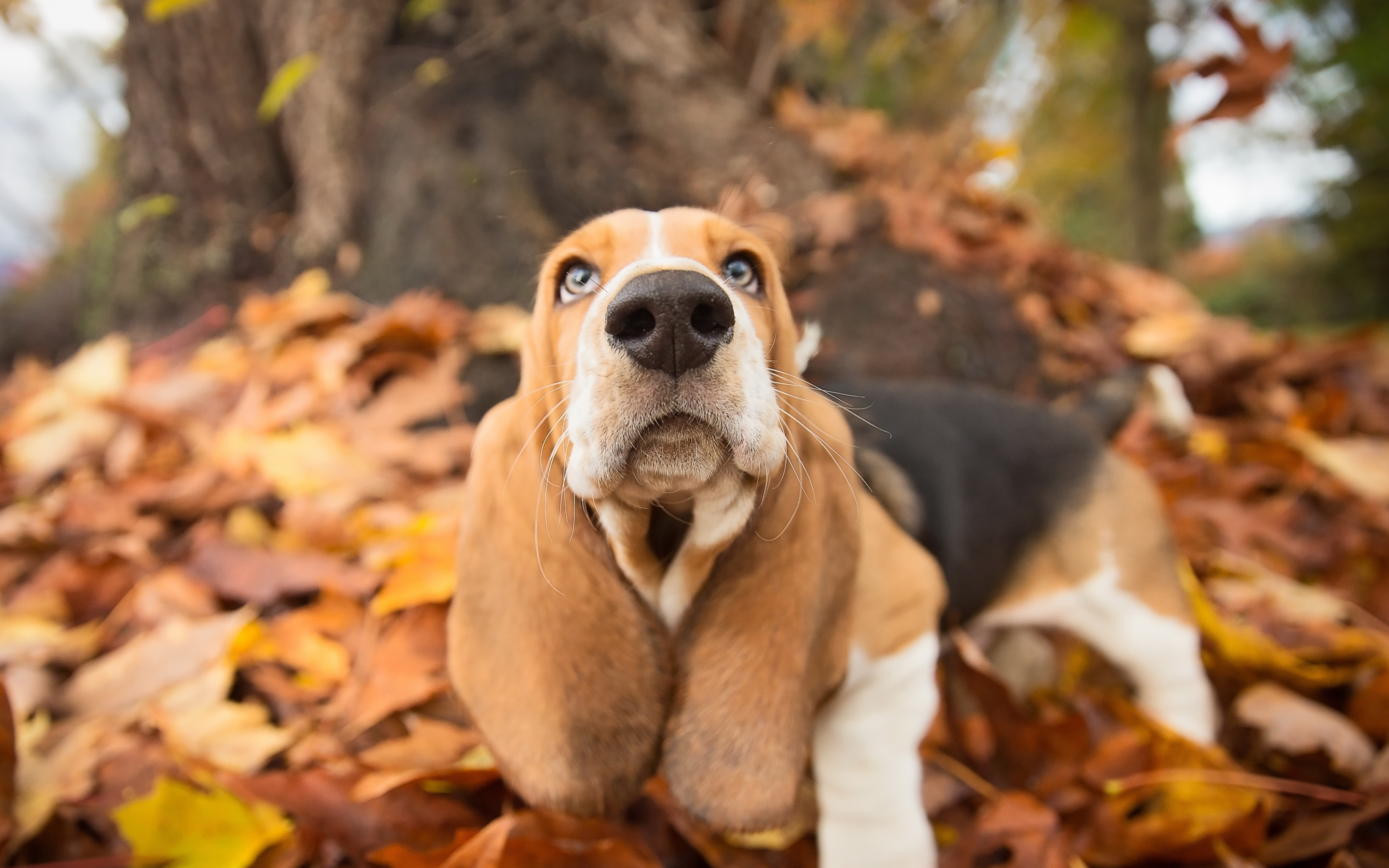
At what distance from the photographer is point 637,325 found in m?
1.00

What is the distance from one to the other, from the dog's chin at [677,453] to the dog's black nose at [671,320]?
0.08 meters

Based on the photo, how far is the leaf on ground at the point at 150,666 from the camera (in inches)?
68.0

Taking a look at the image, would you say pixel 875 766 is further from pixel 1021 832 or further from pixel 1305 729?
pixel 1305 729

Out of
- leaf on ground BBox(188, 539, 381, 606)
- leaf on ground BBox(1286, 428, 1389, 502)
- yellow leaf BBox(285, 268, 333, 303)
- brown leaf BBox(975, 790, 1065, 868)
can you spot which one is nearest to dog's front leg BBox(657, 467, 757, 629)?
brown leaf BBox(975, 790, 1065, 868)

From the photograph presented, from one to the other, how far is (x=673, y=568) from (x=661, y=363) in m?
0.47

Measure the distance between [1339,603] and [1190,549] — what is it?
1.38 feet

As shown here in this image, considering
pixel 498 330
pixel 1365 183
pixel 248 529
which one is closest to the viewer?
pixel 248 529

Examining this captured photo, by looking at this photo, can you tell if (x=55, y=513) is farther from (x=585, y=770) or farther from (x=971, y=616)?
(x=971, y=616)

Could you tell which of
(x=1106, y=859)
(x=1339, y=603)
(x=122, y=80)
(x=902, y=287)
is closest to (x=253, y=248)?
(x=122, y=80)

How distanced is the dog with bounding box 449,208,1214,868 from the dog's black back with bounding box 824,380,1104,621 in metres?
0.59

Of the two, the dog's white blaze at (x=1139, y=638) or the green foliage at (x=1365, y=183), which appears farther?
the green foliage at (x=1365, y=183)

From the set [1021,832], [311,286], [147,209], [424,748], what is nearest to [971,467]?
[1021,832]

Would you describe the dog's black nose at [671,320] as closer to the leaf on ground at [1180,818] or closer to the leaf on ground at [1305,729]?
the leaf on ground at [1180,818]

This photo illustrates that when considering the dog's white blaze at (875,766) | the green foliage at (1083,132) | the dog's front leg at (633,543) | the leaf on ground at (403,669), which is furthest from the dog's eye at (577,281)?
the green foliage at (1083,132)
